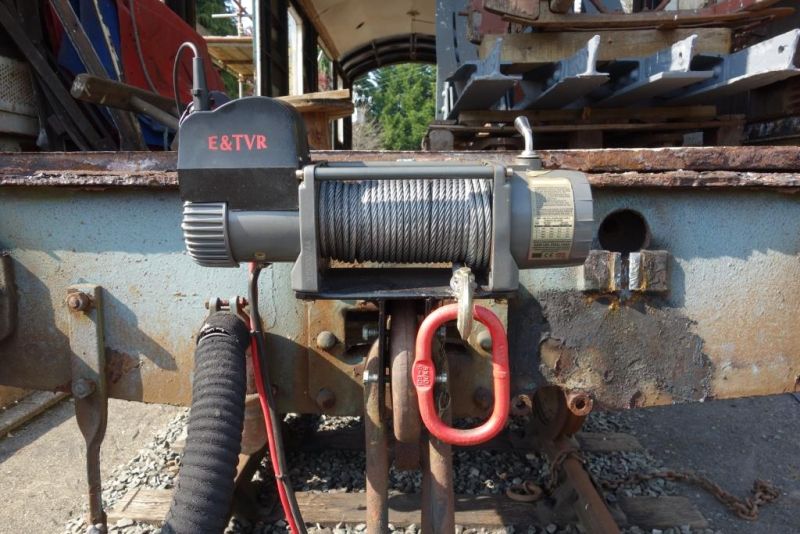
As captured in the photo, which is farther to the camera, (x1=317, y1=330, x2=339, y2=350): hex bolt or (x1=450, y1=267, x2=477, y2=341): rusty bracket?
(x1=317, y1=330, x2=339, y2=350): hex bolt

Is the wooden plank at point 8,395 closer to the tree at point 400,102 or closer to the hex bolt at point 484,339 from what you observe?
the hex bolt at point 484,339

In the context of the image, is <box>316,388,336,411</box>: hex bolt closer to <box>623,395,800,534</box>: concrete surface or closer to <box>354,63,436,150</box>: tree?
<box>623,395,800,534</box>: concrete surface

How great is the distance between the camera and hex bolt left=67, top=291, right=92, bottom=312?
1714 millimetres

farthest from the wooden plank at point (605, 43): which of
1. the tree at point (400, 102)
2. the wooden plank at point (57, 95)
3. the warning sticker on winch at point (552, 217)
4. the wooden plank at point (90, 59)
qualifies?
the tree at point (400, 102)

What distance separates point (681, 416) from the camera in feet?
11.6

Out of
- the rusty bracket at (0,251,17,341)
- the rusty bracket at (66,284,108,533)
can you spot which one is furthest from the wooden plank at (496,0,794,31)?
the rusty bracket at (0,251,17,341)

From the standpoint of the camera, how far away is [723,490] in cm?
263

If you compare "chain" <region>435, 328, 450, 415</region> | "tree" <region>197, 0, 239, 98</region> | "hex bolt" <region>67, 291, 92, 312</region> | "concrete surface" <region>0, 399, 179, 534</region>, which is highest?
"tree" <region>197, 0, 239, 98</region>

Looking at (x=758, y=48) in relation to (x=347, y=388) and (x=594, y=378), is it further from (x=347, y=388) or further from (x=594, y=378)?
(x=347, y=388)

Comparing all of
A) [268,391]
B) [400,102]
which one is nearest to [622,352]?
[268,391]

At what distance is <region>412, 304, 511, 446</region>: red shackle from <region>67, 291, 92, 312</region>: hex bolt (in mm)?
1067

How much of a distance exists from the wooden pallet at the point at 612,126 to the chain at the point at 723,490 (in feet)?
4.79

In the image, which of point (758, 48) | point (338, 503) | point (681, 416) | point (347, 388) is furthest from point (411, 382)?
point (681, 416)

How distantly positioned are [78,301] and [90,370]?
215 mm
